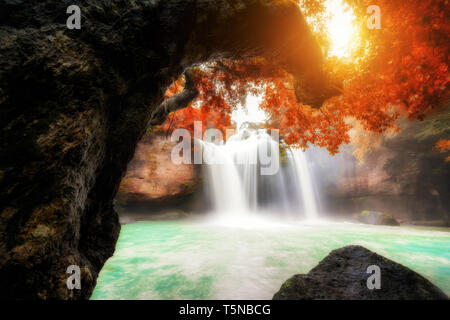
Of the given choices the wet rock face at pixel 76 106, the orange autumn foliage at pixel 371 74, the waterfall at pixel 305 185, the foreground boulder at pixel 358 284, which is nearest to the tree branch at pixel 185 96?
the orange autumn foliage at pixel 371 74

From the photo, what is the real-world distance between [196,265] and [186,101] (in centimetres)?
499

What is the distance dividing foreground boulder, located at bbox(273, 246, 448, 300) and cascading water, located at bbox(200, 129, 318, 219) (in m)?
14.0

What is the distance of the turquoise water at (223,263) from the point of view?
396 cm

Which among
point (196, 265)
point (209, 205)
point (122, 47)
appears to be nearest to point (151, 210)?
point (209, 205)

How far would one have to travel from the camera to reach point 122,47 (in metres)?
2.83

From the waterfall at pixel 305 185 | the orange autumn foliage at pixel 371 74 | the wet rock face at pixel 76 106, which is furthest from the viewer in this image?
the waterfall at pixel 305 185

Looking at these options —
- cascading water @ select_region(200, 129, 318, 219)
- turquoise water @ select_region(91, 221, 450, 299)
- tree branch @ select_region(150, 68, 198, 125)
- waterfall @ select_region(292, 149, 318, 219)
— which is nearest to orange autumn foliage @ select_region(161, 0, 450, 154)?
tree branch @ select_region(150, 68, 198, 125)

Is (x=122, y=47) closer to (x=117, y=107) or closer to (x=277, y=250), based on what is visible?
(x=117, y=107)

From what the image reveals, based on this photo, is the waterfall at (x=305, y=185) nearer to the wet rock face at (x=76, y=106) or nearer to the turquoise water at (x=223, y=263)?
the turquoise water at (x=223, y=263)

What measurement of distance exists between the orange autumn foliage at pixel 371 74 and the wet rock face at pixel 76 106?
314 centimetres
